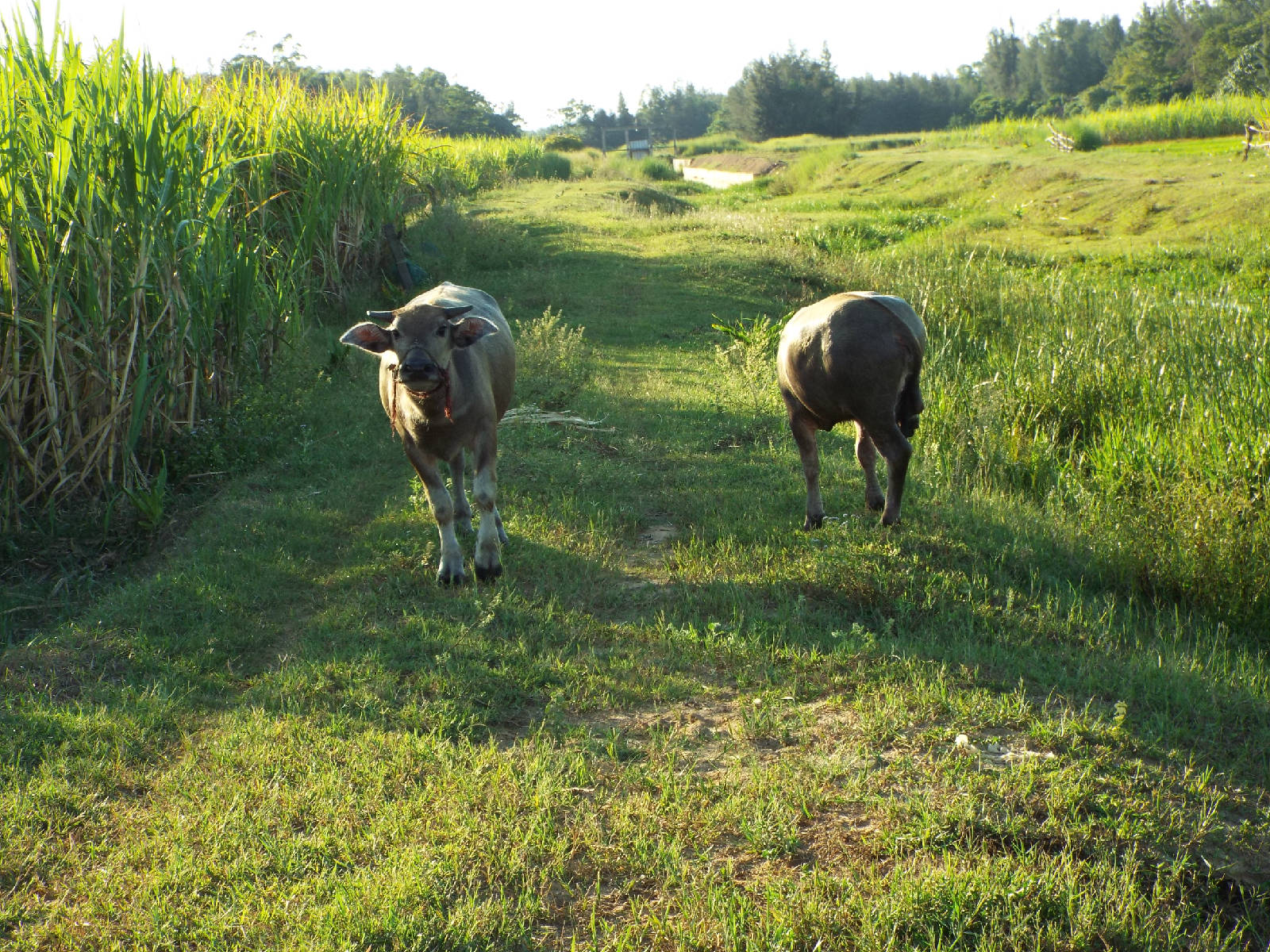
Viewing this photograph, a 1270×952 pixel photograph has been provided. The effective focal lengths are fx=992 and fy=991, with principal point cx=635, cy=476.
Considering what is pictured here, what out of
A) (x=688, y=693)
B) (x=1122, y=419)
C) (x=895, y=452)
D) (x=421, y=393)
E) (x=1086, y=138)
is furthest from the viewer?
(x=1086, y=138)

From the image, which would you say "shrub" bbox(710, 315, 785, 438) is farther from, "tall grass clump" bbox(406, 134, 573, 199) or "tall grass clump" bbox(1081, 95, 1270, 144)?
"tall grass clump" bbox(1081, 95, 1270, 144)

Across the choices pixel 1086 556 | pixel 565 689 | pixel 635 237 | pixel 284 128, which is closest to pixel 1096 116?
pixel 635 237

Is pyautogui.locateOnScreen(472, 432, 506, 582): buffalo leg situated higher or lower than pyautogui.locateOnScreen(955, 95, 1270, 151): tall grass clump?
lower

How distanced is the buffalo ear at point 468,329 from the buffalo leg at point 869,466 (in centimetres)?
223

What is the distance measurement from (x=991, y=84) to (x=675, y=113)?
3707 centimetres

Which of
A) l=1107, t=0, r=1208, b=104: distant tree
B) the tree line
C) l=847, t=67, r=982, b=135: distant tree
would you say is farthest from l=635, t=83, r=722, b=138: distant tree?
l=1107, t=0, r=1208, b=104: distant tree

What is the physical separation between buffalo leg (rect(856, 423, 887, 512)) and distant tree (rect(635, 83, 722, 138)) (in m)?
115

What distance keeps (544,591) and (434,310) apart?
1596 mm

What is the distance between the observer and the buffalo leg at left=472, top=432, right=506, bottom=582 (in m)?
5.46

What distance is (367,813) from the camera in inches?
137

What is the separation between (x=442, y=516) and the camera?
553 cm

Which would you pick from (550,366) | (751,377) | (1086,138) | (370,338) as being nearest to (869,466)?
(370,338)

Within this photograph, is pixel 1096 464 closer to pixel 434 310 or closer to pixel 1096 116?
pixel 434 310

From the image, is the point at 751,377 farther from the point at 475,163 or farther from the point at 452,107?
the point at 452,107
